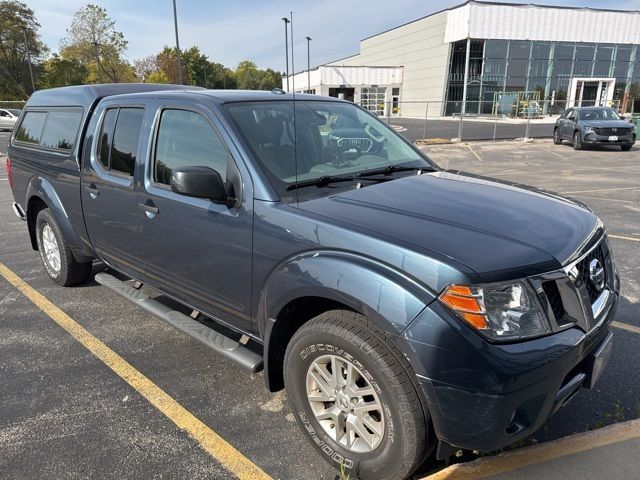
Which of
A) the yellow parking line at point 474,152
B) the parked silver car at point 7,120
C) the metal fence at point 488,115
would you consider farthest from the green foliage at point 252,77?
the yellow parking line at point 474,152

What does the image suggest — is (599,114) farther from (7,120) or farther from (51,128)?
(7,120)

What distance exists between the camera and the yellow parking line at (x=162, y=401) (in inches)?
101

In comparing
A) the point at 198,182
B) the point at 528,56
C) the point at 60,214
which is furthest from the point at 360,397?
the point at 528,56

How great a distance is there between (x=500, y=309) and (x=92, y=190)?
338cm

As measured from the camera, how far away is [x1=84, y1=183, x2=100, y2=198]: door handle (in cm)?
394

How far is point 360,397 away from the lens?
7.52ft

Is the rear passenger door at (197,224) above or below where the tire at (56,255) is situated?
above

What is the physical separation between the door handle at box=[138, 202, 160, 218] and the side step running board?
28.3 inches

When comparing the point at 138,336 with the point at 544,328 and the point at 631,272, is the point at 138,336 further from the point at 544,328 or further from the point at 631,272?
the point at 631,272

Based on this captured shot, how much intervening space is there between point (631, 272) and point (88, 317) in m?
5.52

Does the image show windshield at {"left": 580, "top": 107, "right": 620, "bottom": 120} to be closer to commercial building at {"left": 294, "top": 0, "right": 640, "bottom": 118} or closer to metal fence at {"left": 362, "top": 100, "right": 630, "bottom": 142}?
metal fence at {"left": 362, "top": 100, "right": 630, "bottom": 142}

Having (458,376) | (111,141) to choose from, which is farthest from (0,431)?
(458,376)

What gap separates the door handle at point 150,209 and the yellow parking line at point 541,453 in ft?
7.64

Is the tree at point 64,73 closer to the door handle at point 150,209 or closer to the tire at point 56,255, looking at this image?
the tire at point 56,255
